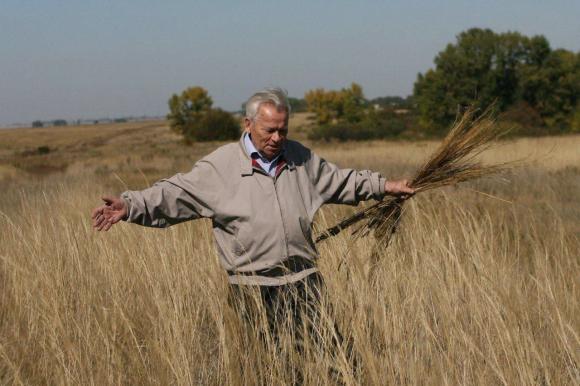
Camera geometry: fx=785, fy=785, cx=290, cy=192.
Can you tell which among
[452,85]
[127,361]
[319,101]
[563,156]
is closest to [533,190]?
[563,156]

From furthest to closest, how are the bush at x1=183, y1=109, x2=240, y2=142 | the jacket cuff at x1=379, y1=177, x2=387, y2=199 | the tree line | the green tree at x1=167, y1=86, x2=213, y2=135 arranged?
1. the green tree at x1=167, y1=86, x2=213, y2=135
2. the bush at x1=183, y1=109, x2=240, y2=142
3. the tree line
4. the jacket cuff at x1=379, y1=177, x2=387, y2=199

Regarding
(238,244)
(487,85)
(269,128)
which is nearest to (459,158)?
(269,128)

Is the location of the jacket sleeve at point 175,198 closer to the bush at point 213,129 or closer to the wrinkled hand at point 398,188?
the wrinkled hand at point 398,188

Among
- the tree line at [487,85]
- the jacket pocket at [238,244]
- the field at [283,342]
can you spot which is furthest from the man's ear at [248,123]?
the tree line at [487,85]

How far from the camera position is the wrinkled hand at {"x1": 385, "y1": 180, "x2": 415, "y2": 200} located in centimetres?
351

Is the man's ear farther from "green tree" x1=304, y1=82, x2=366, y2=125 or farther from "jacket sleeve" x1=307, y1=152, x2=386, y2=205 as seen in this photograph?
"green tree" x1=304, y1=82, x2=366, y2=125

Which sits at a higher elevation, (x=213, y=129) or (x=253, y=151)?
(x=253, y=151)

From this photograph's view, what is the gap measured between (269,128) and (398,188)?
0.77m

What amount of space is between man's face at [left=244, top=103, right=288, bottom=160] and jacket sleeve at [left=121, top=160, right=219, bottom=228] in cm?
25

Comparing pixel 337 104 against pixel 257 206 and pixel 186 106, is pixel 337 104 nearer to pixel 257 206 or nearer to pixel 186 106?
pixel 186 106

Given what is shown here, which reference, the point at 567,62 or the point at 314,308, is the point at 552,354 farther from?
the point at 567,62

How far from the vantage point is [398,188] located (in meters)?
3.53

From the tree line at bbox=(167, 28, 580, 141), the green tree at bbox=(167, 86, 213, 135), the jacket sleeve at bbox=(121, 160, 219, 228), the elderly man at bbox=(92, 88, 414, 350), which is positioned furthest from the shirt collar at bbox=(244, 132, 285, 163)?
the green tree at bbox=(167, 86, 213, 135)

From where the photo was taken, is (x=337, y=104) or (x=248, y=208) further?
(x=337, y=104)
